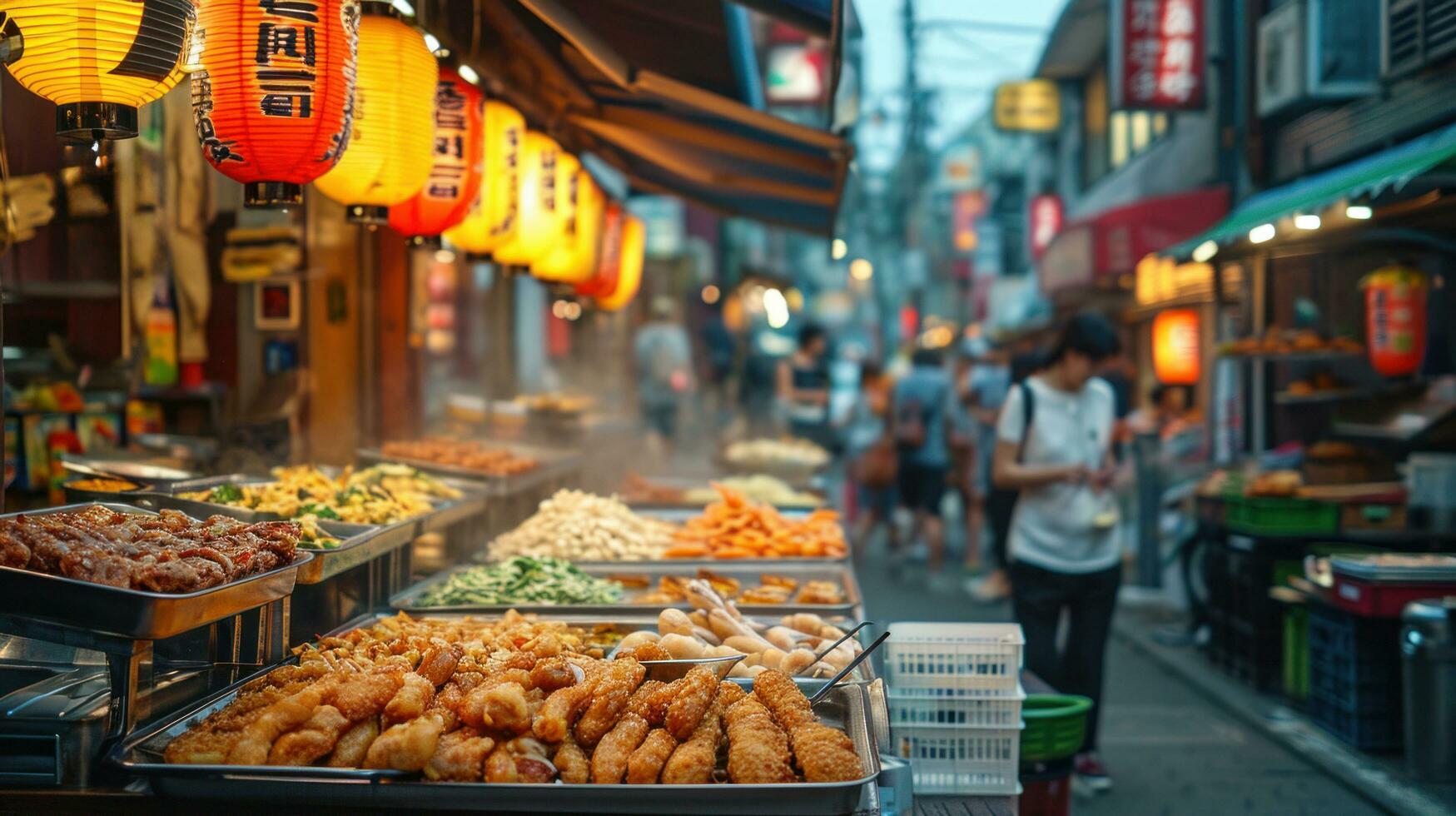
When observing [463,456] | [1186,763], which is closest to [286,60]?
[463,456]

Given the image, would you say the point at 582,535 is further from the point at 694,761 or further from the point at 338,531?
the point at 694,761

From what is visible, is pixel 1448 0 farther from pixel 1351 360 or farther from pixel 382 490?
pixel 382 490

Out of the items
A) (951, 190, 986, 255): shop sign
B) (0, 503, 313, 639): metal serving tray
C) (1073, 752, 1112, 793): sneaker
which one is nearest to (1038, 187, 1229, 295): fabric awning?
(1073, 752, 1112, 793): sneaker

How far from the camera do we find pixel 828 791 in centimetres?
279

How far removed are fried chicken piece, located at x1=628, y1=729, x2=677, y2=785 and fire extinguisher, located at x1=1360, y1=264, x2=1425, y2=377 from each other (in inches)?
301

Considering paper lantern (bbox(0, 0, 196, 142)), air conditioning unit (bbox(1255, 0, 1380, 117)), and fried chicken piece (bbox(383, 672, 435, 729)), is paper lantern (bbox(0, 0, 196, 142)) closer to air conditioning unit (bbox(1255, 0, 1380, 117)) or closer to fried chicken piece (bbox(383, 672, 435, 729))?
fried chicken piece (bbox(383, 672, 435, 729))

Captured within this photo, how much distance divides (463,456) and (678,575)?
2493 mm

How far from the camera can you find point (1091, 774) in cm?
678

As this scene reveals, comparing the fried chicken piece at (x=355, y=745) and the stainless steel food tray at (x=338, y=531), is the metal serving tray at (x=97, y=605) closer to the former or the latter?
the fried chicken piece at (x=355, y=745)

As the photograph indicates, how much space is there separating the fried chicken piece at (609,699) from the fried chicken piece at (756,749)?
304 millimetres

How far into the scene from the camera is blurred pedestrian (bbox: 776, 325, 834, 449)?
1526 cm

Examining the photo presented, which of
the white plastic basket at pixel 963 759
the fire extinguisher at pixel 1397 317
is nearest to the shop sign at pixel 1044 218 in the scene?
the fire extinguisher at pixel 1397 317

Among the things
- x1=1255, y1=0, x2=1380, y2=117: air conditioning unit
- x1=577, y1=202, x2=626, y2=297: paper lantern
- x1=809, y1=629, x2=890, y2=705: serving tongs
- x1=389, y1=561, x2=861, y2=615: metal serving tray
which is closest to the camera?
x1=809, y1=629, x2=890, y2=705: serving tongs

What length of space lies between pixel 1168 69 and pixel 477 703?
12.4 m
